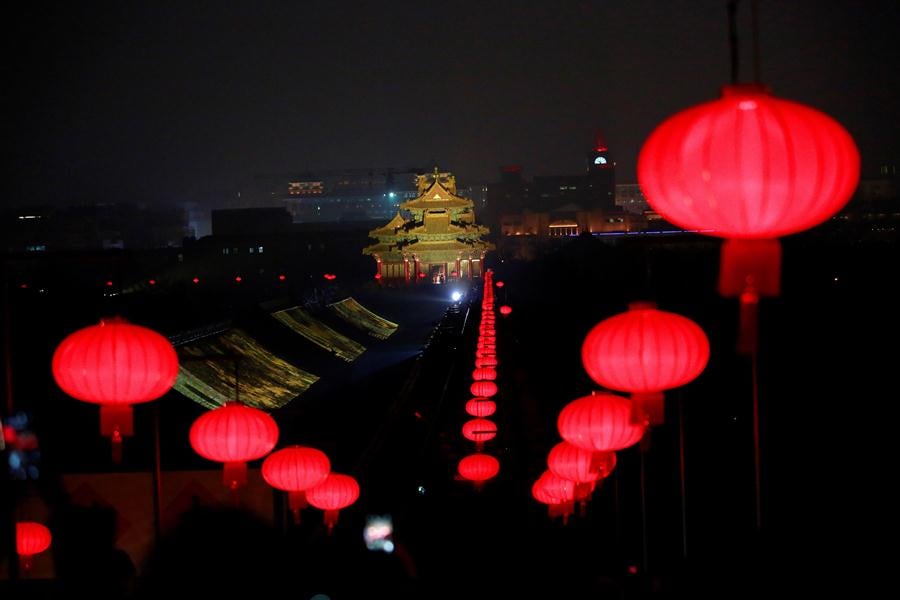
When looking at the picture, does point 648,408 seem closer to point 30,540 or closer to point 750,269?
point 750,269

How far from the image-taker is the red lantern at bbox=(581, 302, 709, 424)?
4809mm

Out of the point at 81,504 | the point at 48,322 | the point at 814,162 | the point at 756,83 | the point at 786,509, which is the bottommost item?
the point at 786,509

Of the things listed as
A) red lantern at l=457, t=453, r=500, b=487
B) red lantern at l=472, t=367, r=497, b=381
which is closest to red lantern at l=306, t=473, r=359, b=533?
red lantern at l=457, t=453, r=500, b=487

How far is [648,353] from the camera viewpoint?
4805 mm

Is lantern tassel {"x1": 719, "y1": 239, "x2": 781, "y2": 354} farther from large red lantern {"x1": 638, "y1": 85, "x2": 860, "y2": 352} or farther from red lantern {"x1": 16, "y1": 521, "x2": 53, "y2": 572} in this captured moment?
red lantern {"x1": 16, "y1": 521, "x2": 53, "y2": 572}

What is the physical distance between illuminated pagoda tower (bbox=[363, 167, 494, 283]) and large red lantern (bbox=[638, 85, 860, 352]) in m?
37.7

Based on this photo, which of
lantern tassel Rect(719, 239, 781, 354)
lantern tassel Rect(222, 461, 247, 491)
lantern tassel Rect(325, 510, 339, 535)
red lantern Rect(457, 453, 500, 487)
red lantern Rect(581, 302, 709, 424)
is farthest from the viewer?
red lantern Rect(457, 453, 500, 487)

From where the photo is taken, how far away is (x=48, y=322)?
15180 millimetres

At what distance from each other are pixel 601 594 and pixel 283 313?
647 inches

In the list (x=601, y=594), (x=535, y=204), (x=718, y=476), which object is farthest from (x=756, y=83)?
(x=535, y=204)

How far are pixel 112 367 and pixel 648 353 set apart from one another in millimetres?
2896

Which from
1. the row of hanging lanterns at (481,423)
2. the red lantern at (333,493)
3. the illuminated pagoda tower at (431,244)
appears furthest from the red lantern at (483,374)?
the illuminated pagoda tower at (431,244)

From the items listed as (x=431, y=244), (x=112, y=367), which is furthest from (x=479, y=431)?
(x=431, y=244)

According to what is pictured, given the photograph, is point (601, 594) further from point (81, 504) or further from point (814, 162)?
point (81, 504)
